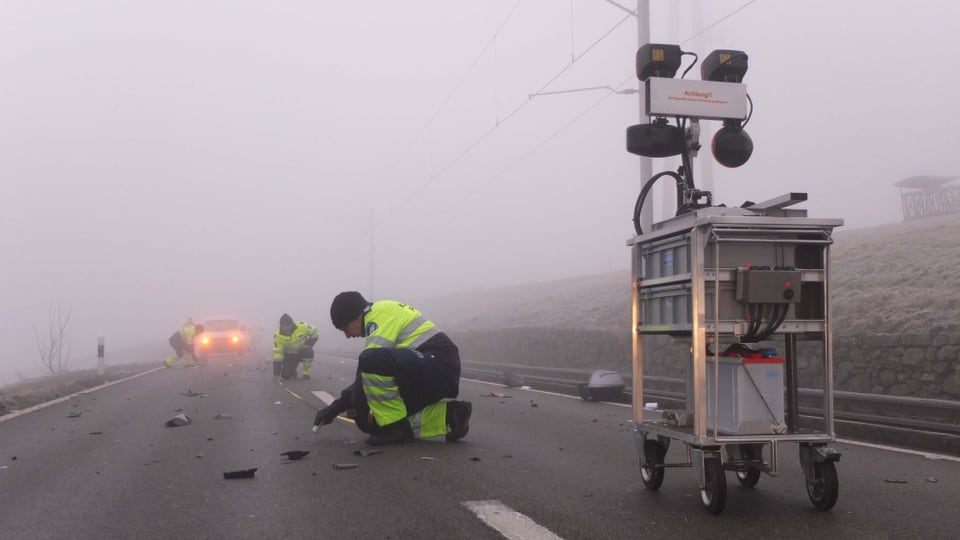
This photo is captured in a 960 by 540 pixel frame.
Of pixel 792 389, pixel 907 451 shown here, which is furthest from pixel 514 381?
pixel 792 389

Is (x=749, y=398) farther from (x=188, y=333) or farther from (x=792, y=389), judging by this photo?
(x=188, y=333)

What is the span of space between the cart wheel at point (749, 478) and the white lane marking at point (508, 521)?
1.78 m

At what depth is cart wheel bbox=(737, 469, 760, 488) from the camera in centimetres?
579

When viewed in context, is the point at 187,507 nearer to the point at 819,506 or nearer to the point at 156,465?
the point at 156,465

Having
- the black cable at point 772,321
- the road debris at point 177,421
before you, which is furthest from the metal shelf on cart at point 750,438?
the road debris at point 177,421

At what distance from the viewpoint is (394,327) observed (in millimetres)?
7832

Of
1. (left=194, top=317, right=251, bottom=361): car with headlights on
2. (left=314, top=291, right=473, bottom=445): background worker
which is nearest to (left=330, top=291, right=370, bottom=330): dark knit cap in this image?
(left=314, top=291, right=473, bottom=445): background worker

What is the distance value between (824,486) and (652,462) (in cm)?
114

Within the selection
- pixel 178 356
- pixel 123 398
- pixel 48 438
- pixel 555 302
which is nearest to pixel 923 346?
pixel 48 438

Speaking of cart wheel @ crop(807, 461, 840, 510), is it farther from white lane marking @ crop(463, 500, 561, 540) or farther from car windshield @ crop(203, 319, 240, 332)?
car windshield @ crop(203, 319, 240, 332)

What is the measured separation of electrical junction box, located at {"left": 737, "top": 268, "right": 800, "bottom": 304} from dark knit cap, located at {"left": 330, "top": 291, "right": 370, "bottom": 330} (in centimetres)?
423

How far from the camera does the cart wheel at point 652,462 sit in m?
5.68

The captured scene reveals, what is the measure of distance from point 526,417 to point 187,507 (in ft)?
19.7

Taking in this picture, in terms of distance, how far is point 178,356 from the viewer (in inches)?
1112
